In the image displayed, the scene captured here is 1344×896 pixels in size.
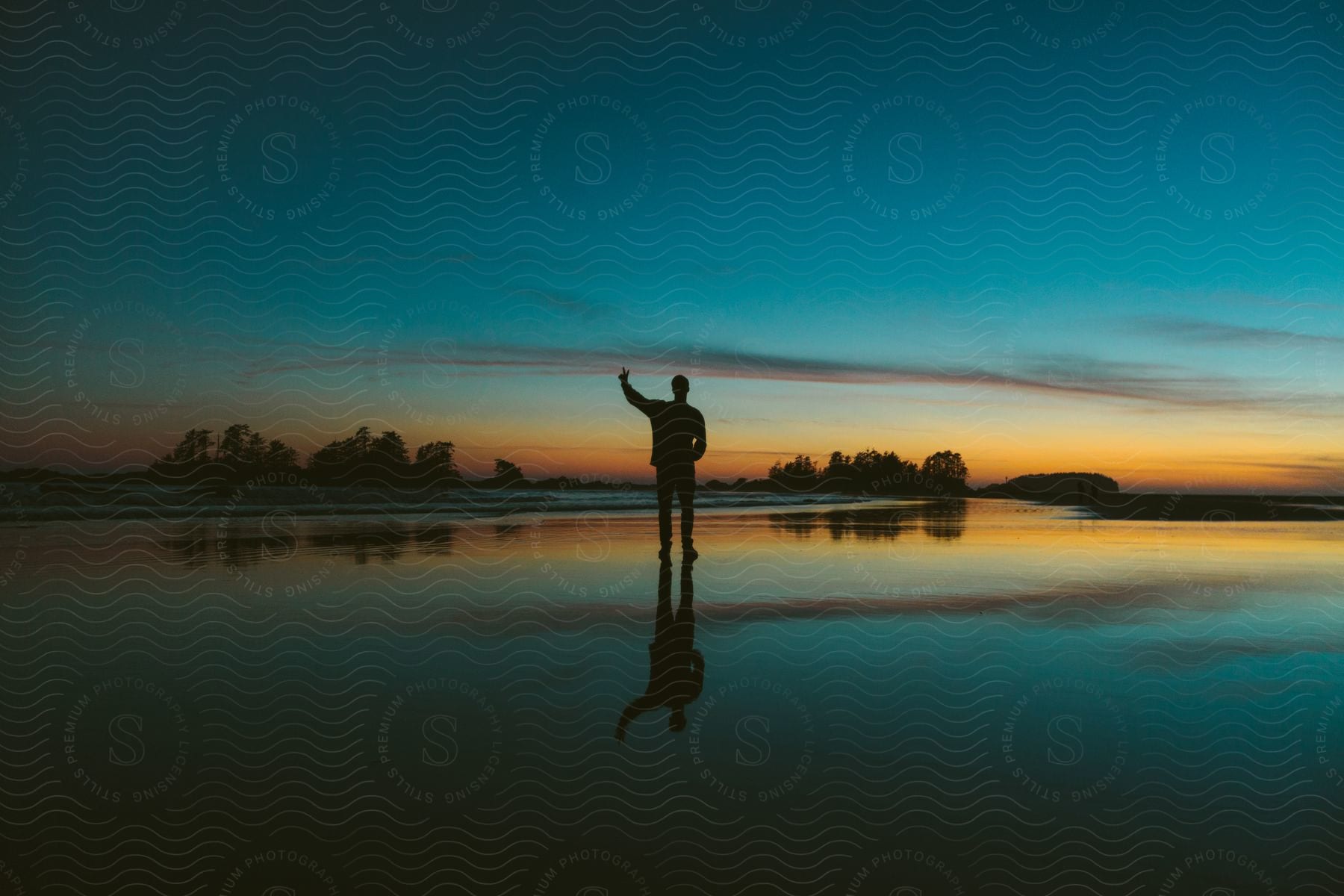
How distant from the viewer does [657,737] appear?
4.39 metres

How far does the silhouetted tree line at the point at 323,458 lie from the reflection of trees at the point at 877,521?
19.7ft

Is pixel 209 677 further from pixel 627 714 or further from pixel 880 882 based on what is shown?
pixel 880 882

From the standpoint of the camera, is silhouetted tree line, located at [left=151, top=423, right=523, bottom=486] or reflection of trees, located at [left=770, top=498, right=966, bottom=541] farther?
reflection of trees, located at [left=770, top=498, right=966, bottom=541]

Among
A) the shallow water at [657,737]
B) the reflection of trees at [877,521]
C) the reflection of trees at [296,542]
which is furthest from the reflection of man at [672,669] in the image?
the reflection of trees at [877,521]

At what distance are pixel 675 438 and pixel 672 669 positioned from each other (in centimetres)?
283

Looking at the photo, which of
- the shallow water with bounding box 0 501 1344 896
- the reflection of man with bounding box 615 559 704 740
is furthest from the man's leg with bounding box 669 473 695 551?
the reflection of man with bounding box 615 559 704 740

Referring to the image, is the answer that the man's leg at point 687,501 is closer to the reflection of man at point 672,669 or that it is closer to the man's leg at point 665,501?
the man's leg at point 665,501

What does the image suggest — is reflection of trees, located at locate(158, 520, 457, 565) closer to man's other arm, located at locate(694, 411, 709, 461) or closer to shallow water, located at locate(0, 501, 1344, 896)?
shallow water, located at locate(0, 501, 1344, 896)

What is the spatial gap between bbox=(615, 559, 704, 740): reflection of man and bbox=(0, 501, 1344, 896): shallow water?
2.9 inches

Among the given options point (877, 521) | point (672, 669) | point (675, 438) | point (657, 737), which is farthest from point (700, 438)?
point (877, 521)

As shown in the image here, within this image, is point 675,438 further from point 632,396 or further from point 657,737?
point 657,737

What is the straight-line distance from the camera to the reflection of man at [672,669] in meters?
4.75

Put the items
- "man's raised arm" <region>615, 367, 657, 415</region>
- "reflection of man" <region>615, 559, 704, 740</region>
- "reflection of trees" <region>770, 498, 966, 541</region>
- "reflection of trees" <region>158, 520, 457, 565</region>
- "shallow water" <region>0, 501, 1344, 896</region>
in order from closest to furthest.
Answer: "shallow water" <region>0, 501, 1344, 896</region> < "reflection of man" <region>615, 559, 704, 740</region> < "man's raised arm" <region>615, 367, 657, 415</region> < "reflection of trees" <region>158, 520, 457, 565</region> < "reflection of trees" <region>770, 498, 966, 541</region>

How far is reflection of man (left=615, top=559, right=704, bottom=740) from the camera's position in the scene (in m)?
4.75
